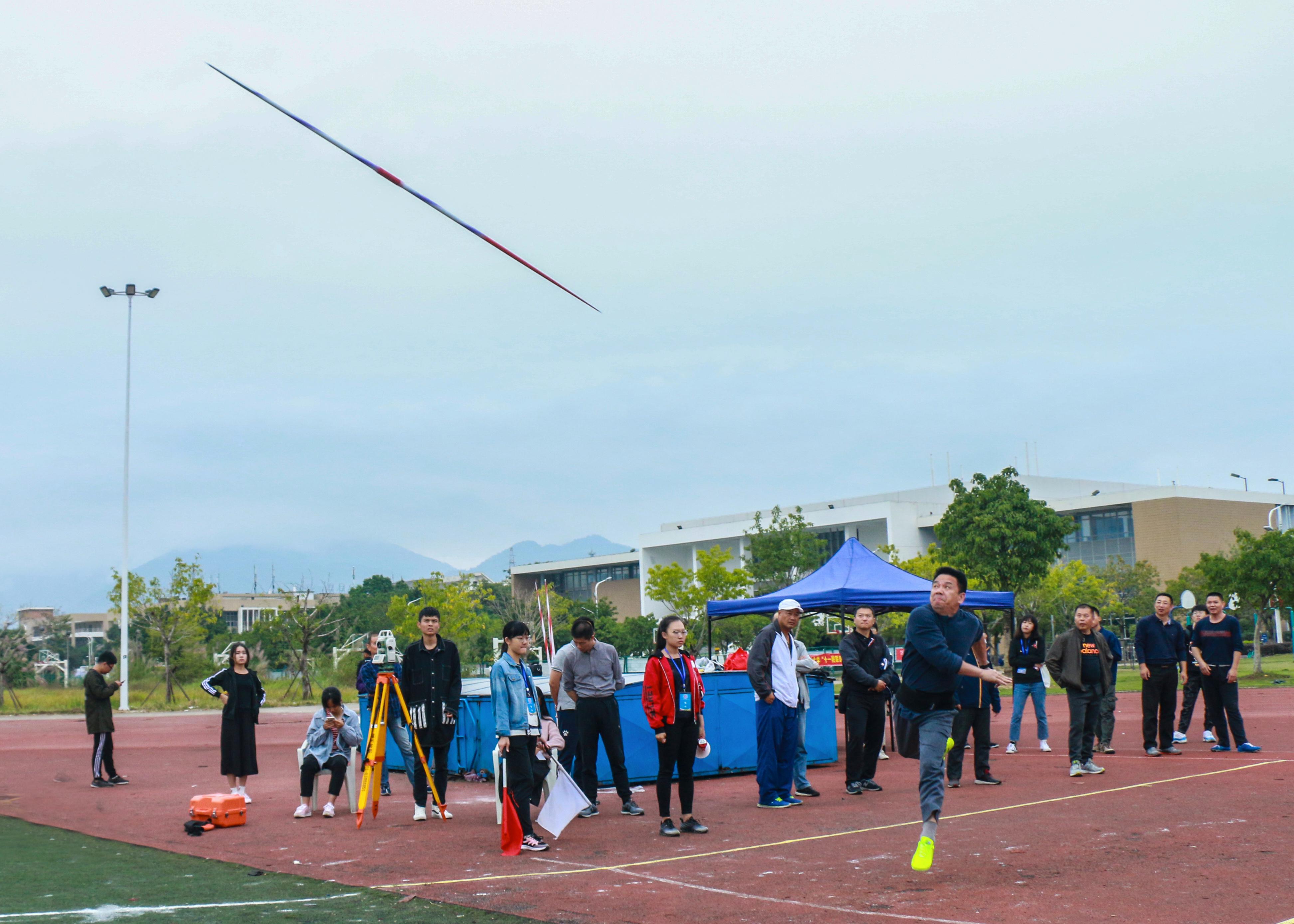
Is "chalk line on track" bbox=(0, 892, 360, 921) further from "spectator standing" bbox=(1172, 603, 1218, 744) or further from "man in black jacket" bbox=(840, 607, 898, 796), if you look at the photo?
"spectator standing" bbox=(1172, 603, 1218, 744)

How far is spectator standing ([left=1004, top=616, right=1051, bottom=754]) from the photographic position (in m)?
15.2

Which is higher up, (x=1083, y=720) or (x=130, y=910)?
(x=1083, y=720)

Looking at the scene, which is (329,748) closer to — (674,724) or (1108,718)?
(674,724)

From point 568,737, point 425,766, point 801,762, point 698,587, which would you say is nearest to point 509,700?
point 425,766

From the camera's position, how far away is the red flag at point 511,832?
8711 mm

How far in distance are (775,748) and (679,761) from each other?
1582mm

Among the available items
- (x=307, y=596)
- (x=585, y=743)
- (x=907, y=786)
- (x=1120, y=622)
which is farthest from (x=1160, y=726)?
(x=1120, y=622)

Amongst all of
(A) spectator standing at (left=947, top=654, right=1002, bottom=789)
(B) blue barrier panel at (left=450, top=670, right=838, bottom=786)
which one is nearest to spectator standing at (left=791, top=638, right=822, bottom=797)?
(B) blue barrier panel at (left=450, top=670, right=838, bottom=786)

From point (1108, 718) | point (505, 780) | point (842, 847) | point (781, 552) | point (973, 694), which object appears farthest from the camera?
point (781, 552)

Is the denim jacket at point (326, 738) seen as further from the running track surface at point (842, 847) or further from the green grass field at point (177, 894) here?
the green grass field at point (177, 894)

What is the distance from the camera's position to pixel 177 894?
7.42 meters

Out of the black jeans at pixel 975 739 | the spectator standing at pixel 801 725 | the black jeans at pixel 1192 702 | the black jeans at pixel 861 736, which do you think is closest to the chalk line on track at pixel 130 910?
the spectator standing at pixel 801 725

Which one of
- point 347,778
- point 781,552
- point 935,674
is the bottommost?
point 347,778

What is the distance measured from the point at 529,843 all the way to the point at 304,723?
2141 cm
